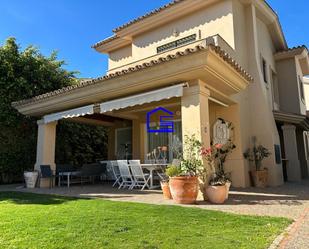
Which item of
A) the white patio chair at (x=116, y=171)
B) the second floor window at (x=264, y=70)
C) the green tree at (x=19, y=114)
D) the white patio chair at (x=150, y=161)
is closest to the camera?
the white patio chair at (x=116, y=171)

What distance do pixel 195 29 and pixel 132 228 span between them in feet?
42.5

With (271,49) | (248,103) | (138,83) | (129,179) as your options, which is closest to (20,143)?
(129,179)

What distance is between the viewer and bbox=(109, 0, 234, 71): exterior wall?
1465 cm

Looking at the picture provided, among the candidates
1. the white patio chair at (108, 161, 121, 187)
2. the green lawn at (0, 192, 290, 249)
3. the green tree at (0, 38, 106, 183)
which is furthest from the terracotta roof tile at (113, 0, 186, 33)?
the green lawn at (0, 192, 290, 249)

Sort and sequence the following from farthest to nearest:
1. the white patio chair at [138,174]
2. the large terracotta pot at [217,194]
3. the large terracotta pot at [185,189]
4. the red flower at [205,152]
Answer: the white patio chair at [138,174], the red flower at [205,152], the large terracotta pot at [217,194], the large terracotta pot at [185,189]

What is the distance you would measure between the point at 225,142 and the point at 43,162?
34.4ft

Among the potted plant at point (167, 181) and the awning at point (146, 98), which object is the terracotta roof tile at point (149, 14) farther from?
the potted plant at point (167, 181)

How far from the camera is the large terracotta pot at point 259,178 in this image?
13.9 meters

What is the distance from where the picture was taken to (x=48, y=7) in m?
17.4

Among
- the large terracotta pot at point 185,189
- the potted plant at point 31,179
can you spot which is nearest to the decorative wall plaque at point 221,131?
the large terracotta pot at point 185,189

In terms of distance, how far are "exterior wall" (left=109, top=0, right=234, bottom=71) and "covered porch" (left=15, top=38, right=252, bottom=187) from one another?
12.8 feet

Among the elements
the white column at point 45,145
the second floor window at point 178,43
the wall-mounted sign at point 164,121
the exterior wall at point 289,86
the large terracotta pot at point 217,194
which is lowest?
the large terracotta pot at point 217,194

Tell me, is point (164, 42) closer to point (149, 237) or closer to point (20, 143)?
point (20, 143)

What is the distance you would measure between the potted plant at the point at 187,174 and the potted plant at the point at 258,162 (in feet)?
17.6
